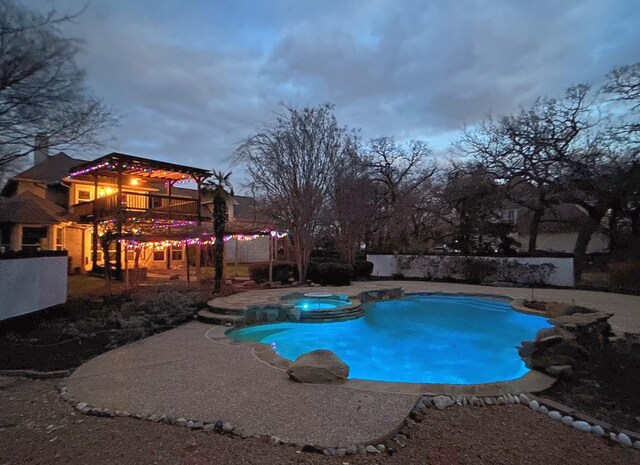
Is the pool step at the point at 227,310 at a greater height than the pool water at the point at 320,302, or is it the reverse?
the pool step at the point at 227,310

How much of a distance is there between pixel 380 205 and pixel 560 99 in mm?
10178

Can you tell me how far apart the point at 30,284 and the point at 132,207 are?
32.2ft

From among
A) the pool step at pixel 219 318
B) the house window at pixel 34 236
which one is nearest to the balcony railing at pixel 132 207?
the house window at pixel 34 236

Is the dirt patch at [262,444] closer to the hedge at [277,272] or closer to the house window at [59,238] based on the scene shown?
the hedge at [277,272]

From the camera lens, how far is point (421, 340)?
28.0 ft

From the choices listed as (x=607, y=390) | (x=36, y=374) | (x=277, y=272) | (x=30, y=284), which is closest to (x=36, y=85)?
(x=30, y=284)

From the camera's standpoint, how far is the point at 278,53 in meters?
12.5

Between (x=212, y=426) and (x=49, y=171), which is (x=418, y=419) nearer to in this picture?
(x=212, y=426)

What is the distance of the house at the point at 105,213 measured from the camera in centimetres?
1409

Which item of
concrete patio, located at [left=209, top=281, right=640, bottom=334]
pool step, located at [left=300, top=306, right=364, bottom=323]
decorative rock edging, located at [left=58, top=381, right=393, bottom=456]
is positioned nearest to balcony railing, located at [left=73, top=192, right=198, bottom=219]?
concrete patio, located at [left=209, top=281, right=640, bottom=334]

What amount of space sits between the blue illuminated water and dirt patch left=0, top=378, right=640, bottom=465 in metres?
2.62

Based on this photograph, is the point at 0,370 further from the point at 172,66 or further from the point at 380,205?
the point at 380,205

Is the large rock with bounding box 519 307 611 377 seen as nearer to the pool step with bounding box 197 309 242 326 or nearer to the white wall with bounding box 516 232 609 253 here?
the pool step with bounding box 197 309 242 326

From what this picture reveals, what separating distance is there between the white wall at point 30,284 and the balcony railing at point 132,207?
5989 millimetres
